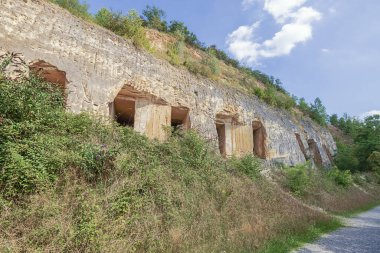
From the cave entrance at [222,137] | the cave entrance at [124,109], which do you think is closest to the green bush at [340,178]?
the cave entrance at [222,137]

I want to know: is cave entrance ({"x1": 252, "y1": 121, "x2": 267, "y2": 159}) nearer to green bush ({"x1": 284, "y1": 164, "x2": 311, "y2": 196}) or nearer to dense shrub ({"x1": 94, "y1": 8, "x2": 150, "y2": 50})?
green bush ({"x1": 284, "y1": 164, "x2": 311, "y2": 196})

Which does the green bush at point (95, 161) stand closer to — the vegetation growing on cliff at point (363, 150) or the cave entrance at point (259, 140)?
the cave entrance at point (259, 140)

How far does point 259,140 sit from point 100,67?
1083 cm

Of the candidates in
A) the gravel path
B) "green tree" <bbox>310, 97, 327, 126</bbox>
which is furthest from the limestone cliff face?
"green tree" <bbox>310, 97, 327, 126</bbox>

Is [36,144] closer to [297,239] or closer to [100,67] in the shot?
[100,67]

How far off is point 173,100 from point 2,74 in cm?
699

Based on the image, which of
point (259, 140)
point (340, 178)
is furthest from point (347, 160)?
point (259, 140)

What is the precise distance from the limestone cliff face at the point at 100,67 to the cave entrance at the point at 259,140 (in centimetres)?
119

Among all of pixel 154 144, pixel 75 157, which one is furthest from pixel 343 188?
pixel 75 157

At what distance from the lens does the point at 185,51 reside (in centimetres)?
1744

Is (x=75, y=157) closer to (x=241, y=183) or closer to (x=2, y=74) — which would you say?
(x=2, y=74)

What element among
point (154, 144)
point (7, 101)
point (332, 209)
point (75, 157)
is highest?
point (7, 101)

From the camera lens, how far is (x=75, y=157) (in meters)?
5.60

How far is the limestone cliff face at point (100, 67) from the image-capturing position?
8.70 m
